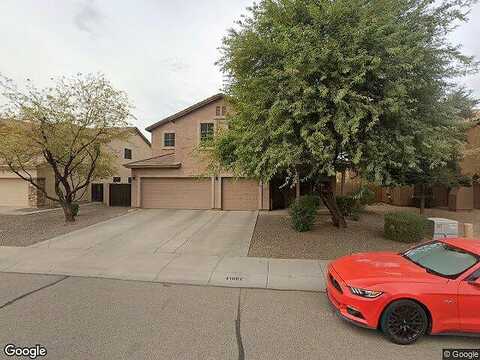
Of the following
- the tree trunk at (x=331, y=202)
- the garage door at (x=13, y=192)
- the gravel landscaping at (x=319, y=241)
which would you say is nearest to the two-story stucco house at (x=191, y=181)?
the gravel landscaping at (x=319, y=241)

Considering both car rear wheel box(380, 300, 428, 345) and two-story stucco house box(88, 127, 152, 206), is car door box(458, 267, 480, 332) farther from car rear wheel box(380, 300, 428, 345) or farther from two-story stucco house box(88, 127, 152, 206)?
two-story stucco house box(88, 127, 152, 206)

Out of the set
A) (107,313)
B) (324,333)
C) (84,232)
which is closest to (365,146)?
(324,333)

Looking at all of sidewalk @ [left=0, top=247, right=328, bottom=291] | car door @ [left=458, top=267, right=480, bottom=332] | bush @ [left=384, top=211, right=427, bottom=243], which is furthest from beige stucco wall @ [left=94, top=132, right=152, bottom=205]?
car door @ [left=458, top=267, right=480, bottom=332]

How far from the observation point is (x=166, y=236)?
32.8 feet

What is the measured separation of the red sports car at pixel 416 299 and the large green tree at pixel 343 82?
3.09m

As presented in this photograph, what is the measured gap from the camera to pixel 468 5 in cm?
749

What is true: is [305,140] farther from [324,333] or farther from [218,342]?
[218,342]

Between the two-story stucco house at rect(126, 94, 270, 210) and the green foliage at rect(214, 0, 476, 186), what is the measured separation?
885 centimetres

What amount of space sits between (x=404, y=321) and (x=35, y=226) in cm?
1314

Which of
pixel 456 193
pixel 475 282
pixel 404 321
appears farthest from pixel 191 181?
pixel 456 193

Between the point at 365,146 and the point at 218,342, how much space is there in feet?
18.1

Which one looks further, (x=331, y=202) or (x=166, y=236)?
(x=331, y=202)

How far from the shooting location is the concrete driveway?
27.3 ft

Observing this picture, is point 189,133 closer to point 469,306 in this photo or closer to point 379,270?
point 379,270
